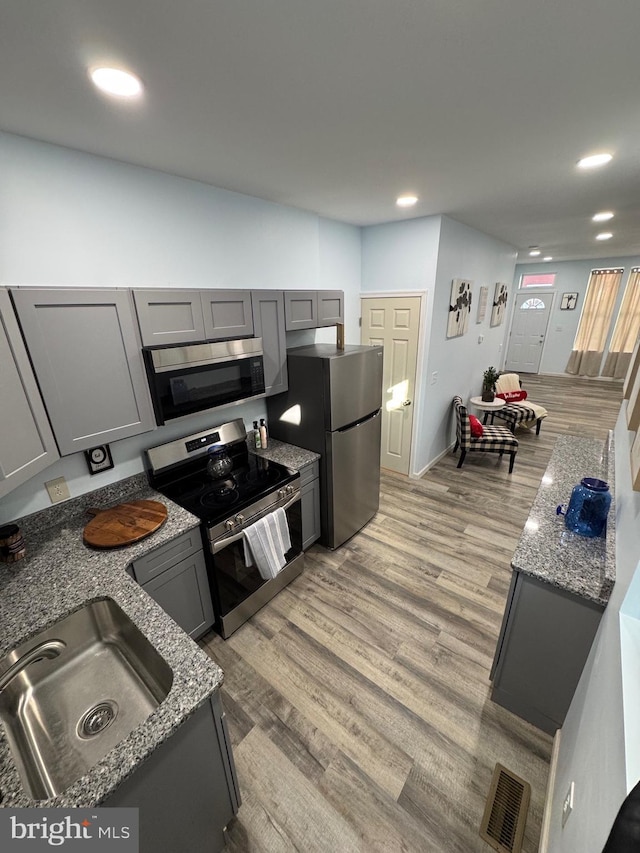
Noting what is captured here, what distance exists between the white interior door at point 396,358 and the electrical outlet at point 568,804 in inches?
116

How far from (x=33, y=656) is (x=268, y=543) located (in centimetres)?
114

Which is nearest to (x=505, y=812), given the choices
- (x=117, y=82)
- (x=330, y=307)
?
(x=330, y=307)

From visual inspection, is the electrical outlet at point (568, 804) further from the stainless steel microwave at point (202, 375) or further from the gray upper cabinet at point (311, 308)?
the gray upper cabinet at point (311, 308)

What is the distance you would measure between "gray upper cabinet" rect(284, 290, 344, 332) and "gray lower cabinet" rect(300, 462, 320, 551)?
1078mm

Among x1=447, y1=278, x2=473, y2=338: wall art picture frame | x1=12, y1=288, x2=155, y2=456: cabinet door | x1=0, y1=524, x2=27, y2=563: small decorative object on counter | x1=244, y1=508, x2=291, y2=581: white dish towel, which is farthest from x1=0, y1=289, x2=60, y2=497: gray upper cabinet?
x1=447, y1=278, x2=473, y2=338: wall art picture frame

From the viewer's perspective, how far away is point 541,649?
1570 mm

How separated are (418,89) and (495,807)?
287cm

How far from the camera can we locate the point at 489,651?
80.0 inches

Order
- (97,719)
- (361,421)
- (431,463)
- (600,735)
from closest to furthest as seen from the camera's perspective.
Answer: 1. (600,735)
2. (97,719)
3. (361,421)
4. (431,463)

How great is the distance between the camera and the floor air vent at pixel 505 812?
132 cm

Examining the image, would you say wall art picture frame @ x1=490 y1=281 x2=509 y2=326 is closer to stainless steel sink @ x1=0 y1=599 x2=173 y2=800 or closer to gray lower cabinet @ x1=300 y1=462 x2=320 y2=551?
gray lower cabinet @ x1=300 y1=462 x2=320 y2=551

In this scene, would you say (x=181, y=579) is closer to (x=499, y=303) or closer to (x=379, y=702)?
(x=379, y=702)

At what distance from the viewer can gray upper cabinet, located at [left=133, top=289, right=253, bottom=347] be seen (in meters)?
1.71

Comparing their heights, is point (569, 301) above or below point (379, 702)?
above
